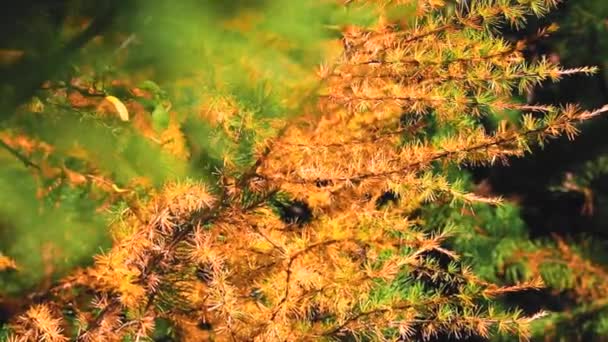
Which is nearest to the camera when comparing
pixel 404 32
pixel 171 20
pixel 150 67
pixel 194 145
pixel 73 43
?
pixel 171 20

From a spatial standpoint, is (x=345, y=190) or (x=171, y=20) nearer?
(x=171, y=20)

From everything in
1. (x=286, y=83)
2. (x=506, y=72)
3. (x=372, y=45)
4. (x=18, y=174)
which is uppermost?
(x=506, y=72)

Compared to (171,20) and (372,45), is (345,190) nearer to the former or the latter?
(372,45)

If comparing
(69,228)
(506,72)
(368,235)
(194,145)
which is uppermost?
(506,72)

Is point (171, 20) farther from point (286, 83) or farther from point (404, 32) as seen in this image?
point (404, 32)

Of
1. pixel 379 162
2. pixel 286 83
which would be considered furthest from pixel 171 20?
pixel 379 162

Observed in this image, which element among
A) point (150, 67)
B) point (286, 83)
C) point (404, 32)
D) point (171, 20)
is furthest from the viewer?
point (404, 32)

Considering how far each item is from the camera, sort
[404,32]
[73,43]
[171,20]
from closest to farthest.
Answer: [171,20], [73,43], [404,32]

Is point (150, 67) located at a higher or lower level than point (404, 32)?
lower

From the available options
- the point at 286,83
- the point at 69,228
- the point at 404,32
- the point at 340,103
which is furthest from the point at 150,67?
the point at 69,228
